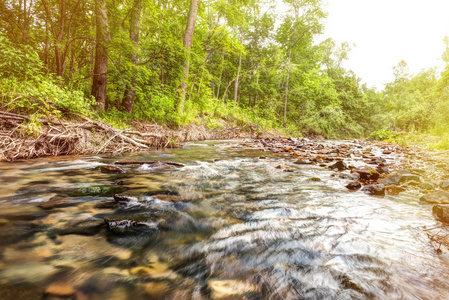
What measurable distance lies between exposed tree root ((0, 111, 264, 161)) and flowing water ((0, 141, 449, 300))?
56.3 inches

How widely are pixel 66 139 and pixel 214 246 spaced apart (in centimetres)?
473

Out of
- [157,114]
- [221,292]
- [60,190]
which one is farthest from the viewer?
[157,114]

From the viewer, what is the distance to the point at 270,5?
23.5 metres

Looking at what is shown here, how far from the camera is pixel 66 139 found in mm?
4555

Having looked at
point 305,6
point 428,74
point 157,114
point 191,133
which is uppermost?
point 305,6

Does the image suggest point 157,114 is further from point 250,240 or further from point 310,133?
point 310,133

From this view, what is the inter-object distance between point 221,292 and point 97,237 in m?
1.07

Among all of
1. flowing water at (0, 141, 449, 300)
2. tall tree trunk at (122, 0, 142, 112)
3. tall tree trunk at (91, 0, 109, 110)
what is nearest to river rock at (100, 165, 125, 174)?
flowing water at (0, 141, 449, 300)

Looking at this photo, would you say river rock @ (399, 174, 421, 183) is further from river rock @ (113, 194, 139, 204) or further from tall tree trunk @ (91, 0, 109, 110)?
tall tree trunk @ (91, 0, 109, 110)

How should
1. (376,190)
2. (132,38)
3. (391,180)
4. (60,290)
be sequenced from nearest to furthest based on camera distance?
(60,290) → (376,190) → (391,180) → (132,38)

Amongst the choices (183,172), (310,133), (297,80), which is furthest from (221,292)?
(297,80)

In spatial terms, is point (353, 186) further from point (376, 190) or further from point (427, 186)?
point (427, 186)

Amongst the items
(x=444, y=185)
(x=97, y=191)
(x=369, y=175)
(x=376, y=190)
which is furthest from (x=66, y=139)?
(x=444, y=185)

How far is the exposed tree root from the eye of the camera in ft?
12.3
